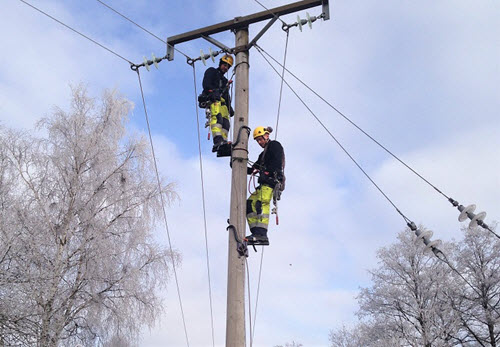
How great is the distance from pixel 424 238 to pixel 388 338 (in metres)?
13.7

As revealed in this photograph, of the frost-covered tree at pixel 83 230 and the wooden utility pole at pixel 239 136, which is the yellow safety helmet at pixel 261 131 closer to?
the wooden utility pole at pixel 239 136

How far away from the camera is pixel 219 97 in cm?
589

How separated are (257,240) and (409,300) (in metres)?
14.7

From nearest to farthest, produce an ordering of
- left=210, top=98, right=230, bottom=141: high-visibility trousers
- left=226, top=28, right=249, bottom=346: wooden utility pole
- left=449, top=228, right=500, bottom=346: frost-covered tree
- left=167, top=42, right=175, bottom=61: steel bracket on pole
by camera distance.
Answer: left=226, top=28, right=249, bottom=346: wooden utility pole < left=210, top=98, right=230, bottom=141: high-visibility trousers < left=167, top=42, right=175, bottom=61: steel bracket on pole < left=449, top=228, right=500, bottom=346: frost-covered tree

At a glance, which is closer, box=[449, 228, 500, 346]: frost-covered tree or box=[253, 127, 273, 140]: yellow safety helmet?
box=[253, 127, 273, 140]: yellow safety helmet

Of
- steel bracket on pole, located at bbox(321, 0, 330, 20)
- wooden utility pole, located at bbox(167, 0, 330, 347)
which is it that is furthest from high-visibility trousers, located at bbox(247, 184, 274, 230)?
steel bracket on pole, located at bbox(321, 0, 330, 20)

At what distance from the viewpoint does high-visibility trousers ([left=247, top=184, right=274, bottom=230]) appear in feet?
16.4

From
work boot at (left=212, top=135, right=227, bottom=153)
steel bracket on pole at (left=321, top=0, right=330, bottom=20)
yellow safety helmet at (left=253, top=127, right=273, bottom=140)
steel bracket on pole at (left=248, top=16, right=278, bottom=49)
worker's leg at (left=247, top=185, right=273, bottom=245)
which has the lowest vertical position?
worker's leg at (left=247, top=185, right=273, bottom=245)

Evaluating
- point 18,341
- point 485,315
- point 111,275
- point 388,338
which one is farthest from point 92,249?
point 485,315

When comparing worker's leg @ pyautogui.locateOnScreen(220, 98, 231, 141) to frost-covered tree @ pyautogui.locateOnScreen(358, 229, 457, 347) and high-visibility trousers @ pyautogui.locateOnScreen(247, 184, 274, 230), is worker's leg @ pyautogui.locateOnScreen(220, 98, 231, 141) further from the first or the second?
frost-covered tree @ pyautogui.locateOnScreen(358, 229, 457, 347)

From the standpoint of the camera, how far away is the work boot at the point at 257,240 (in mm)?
4770

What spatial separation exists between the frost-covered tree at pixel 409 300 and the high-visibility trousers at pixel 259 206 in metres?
13.0

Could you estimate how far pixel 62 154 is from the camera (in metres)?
12.4

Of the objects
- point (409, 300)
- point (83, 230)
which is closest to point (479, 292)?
point (409, 300)
